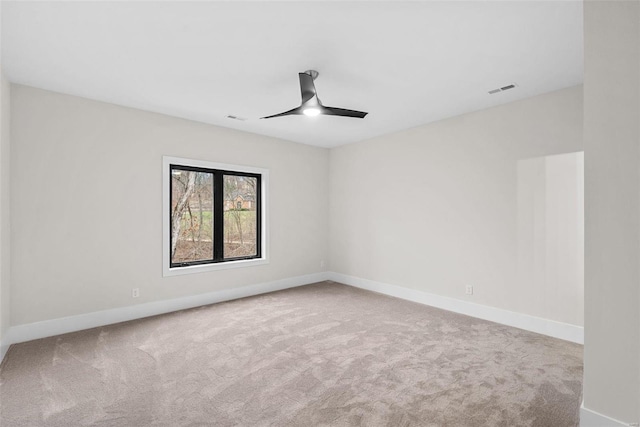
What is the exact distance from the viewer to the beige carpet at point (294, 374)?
80.6 inches

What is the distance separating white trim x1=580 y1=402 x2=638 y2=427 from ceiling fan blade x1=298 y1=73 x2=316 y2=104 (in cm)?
293

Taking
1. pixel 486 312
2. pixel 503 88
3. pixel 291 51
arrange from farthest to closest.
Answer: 1. pixel 486 312
2. pixel 503 88
3. pixel 291 51

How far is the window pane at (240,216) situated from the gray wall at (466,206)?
5.67 ft

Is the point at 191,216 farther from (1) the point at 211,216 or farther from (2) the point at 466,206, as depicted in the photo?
(2) the point at 466,206

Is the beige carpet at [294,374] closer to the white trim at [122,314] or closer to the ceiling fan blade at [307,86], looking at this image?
the white trim at [122,314]

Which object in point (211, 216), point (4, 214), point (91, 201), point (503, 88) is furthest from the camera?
point (211, 216)

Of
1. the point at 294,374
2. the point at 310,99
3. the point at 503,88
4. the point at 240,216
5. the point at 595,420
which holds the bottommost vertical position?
the point at 294,374

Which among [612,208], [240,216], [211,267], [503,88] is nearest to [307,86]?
[503,88]

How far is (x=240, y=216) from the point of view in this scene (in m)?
5.14

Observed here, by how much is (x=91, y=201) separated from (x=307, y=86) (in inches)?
111

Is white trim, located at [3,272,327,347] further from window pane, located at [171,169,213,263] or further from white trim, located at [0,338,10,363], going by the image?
window pane, located at [171,169,213,263]

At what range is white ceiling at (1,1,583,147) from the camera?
6.84 ft

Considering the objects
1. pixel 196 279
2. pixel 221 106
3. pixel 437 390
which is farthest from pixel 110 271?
pixel 437 390

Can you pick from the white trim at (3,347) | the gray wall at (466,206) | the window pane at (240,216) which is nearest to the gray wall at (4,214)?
the white trim at (3,347)
